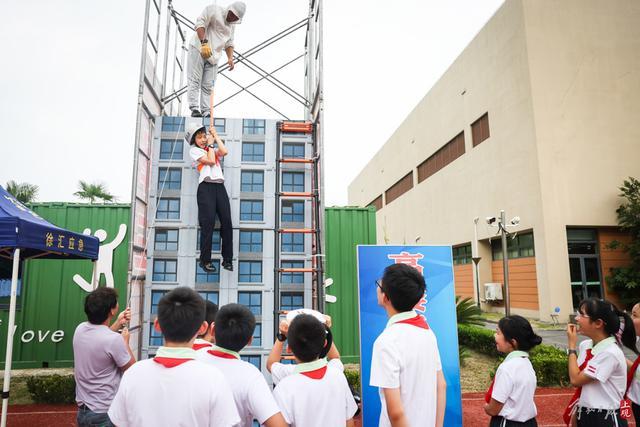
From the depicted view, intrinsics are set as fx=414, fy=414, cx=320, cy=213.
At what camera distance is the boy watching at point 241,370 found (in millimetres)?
2145

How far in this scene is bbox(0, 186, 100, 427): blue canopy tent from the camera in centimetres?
434

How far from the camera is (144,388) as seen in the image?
188 centimetres

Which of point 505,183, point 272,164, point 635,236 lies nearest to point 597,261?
point 635,236

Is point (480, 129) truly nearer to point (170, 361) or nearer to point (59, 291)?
point (59, 291)

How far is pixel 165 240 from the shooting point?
523 centimetres

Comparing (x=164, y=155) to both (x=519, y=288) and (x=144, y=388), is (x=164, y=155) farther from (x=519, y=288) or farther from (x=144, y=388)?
(x=519, y=288)

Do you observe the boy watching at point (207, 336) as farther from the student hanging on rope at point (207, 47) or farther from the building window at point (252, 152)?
the student hanging on rope at point (207, 47)

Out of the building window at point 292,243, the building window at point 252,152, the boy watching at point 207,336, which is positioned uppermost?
the building window at point 252,152

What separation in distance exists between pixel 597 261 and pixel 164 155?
1837cm

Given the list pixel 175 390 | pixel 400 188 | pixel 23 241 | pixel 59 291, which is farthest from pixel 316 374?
pixel 400 188

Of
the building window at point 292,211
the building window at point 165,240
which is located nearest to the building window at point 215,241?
the building window at point 165,240

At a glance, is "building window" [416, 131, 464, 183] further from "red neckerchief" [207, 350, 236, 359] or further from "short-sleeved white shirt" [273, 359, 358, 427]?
"red neckerchief" [207, 350, 236, 359]

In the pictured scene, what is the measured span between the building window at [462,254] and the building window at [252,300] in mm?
19771

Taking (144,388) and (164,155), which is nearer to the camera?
(144,388)
